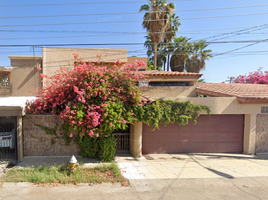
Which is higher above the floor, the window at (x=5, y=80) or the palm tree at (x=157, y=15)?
the palm tree at (x=157, y=15)

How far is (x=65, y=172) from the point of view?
222 inches

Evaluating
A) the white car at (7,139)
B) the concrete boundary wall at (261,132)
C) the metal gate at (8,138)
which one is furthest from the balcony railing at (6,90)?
A: the concrete boundary wall at (261,132)

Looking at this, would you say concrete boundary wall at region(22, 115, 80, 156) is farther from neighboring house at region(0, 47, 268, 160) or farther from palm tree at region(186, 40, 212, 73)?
palm tree at region(186, 40, 212, 73)

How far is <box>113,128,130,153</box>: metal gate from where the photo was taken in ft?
26.5

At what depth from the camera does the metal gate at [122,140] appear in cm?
807

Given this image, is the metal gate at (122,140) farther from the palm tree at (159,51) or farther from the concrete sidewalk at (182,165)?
the palm tree at (159,51)

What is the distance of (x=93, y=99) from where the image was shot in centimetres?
644

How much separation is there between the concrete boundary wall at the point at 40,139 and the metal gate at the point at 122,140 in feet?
6.28

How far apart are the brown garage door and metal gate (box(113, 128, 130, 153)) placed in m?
0.73

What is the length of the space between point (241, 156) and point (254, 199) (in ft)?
13.2

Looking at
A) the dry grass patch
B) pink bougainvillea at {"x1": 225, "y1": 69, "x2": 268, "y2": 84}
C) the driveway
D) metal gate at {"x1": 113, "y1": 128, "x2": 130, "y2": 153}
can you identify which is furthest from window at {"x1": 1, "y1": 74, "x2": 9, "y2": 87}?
pink bougainvillea at {"x1": 225, "y1": 69, "x2": 268, "y2": 84}

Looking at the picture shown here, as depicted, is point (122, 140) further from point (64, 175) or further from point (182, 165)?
point (64, 175)

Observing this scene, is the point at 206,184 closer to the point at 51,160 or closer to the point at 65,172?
the point at 65,172

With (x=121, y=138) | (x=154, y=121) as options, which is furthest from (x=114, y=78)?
(x=121, y=138)
